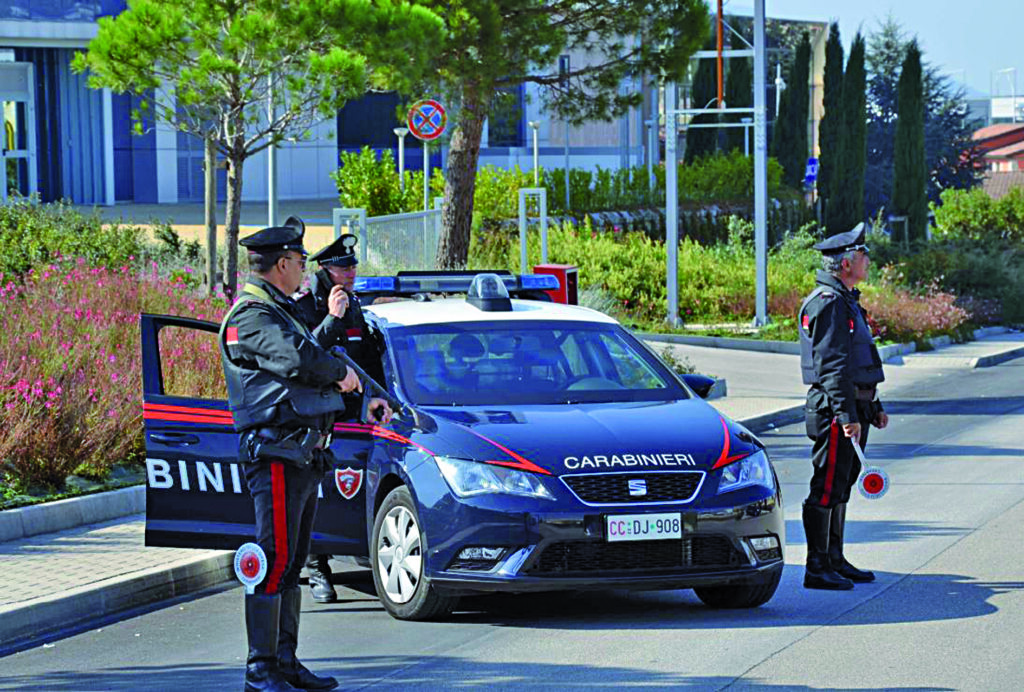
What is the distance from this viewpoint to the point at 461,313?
966cm

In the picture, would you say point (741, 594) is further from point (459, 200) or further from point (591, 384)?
point (459, 200)

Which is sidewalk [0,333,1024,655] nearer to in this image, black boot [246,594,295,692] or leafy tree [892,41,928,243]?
black boot [246,594,295,692]

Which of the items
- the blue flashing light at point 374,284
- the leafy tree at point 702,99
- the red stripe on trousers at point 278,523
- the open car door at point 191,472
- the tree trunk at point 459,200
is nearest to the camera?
the red stripe on trousers at point 278,523

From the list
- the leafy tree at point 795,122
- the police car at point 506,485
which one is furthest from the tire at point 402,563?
the leafy tree at point 795,122

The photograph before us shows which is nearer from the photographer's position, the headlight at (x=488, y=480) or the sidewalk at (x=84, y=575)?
the headlight at (x=488, y=480)

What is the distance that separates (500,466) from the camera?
798 centimetres

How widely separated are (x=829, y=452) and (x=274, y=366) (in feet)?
11.8

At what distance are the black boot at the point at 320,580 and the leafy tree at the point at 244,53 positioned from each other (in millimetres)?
10545

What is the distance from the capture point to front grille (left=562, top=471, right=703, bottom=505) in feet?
Answer: 25.9

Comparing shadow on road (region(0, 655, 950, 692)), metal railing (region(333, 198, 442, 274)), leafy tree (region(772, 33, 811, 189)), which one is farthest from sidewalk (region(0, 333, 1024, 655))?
leafy tree (region(772, 33, 811, 189))

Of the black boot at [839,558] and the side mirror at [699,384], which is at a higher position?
the side mirror at [699,384]

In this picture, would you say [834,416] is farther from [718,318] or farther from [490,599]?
[718,318]

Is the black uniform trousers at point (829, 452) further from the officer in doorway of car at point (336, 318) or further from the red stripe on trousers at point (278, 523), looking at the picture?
the red stripe on trousers at point (278, 523)

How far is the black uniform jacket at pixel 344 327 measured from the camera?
30.2ft
